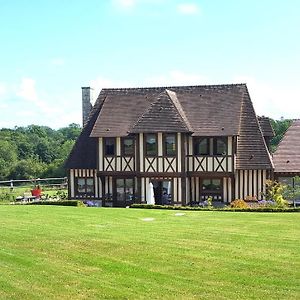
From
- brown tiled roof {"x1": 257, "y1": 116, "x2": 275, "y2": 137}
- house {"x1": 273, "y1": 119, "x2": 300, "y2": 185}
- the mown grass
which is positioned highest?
brown tiled roof {"x1": 257, "y1": 116, "x2": 275, "y2": 137}

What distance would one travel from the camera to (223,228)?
15.4m

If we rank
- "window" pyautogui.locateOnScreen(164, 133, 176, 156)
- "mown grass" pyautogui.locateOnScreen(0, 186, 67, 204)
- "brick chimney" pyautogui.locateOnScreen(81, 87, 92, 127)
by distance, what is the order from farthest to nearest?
"brick chimney" pyautogui.locateOnScreen(81, 87, 92, 127) → "mown grass" pyautogui.locateOnScreen(0, 186, 67, 204) → "window" pyautogui.locateOnScreen(164, 133, 176, 156)

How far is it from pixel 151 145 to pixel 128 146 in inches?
63.4

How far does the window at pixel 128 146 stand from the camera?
28.8 meters

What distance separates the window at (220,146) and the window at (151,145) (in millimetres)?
3187

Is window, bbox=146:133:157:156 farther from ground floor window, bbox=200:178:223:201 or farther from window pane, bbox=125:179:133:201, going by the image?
ground floor window, bbox=200:178:223:201

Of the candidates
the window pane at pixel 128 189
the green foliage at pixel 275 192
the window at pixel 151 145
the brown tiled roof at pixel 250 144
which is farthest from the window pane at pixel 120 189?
the green foliage at pixel 275 192

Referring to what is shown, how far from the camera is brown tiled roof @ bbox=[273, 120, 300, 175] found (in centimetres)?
2802

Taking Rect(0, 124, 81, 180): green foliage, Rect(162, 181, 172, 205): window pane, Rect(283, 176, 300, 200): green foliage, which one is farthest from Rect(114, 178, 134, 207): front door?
Rect(0, 124, 81, 180): green foliage

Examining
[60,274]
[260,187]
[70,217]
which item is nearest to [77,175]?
[260,187]

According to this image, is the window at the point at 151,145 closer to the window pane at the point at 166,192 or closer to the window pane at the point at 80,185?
the window pane at the point at 166,192

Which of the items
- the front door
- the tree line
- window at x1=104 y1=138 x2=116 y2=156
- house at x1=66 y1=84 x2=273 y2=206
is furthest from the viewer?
the tree line

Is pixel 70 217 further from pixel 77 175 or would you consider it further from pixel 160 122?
pixel 77 175

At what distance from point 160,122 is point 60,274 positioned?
1770 cm
